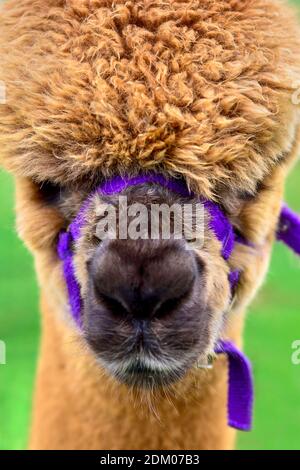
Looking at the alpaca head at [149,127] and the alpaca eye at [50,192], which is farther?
the alpaca eye at [50,192]

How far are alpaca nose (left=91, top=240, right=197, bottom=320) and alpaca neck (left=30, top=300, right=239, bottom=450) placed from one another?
482 millimetres

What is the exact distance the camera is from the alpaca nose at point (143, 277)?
204cm

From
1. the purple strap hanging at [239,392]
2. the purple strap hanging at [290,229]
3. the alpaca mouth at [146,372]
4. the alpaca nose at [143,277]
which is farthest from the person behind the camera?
the purple strap hanging at [290,229]

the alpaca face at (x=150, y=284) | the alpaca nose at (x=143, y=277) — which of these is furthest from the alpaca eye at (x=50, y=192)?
the alpaca nose at (x=143, y=277)

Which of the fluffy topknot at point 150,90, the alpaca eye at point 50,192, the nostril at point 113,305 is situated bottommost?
the nostril at point 113,305

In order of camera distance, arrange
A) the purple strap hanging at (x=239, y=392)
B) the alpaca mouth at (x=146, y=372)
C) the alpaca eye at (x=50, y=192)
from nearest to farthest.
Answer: the alpaca mouth at (x=146, y=372), the alpaca eye at (x=50, y=192), the purple strap hanging at (x=239, y=392)

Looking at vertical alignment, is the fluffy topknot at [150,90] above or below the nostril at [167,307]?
above

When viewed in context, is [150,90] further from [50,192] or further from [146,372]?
[146,372]

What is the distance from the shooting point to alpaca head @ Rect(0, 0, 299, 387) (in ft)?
6.93

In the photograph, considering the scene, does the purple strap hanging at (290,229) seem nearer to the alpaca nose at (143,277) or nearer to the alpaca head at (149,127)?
the alpaca head at (149,127)

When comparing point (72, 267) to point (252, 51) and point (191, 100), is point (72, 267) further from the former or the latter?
point (252, 51)

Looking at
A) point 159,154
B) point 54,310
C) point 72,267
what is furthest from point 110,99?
point 54,310

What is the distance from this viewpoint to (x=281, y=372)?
621 centimetres

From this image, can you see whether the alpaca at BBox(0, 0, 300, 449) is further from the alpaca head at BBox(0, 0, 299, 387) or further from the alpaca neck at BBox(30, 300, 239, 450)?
the alpaca neck at BBox(30, 300, 239, 450)
